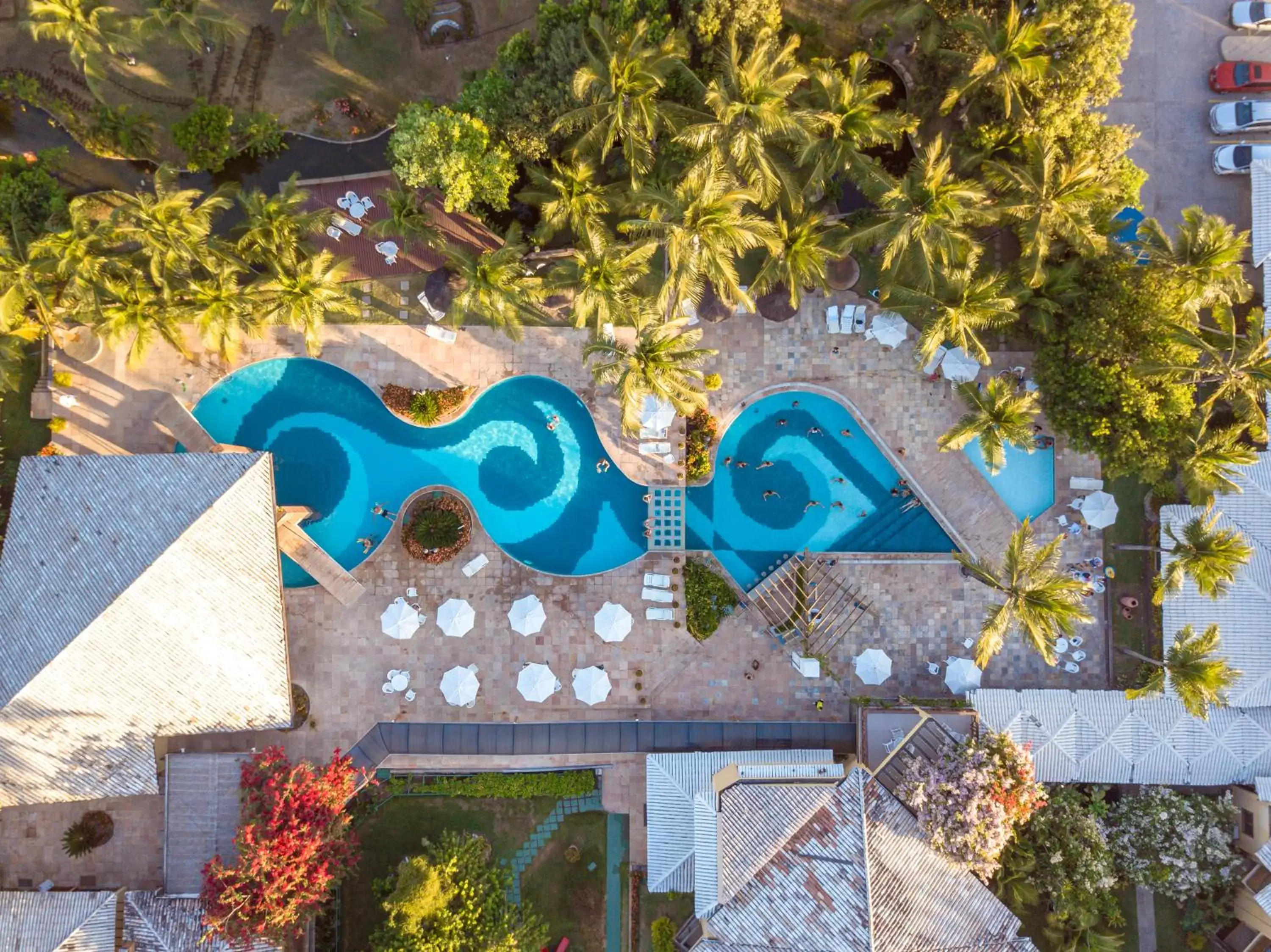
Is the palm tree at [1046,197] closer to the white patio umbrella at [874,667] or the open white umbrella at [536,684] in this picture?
the white patio umbrella at [874,667]

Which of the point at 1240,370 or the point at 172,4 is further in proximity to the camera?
the point at 172,4

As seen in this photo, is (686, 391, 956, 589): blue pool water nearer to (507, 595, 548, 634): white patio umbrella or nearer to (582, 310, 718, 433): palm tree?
(582, 310, 718, 433): palm tree

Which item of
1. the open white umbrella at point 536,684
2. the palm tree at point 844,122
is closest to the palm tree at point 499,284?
the palm tree at point 844,122

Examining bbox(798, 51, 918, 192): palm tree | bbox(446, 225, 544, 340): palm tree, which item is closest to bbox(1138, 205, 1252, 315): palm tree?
bbox(798, 51, 918, 192): palm tree

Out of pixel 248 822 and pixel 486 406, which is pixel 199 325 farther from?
pixel 248 822

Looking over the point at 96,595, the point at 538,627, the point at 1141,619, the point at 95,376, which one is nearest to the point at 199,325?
the point at 95,376
